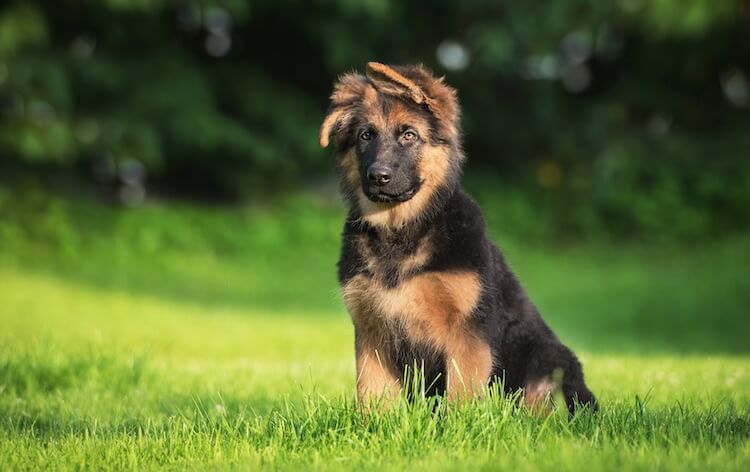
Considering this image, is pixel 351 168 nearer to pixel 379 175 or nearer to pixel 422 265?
pixel 379 175

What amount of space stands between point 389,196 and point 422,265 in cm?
44

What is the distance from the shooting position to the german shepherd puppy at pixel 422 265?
16.8 ft

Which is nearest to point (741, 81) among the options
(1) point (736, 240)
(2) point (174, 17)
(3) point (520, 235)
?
(1) point (736, 240)

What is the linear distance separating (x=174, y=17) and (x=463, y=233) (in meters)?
16.2

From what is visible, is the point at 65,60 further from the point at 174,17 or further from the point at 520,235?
the point at 520,235

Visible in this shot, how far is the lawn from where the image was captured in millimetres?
4629

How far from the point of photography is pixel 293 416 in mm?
5109

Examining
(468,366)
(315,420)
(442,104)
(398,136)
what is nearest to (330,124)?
(398,136)

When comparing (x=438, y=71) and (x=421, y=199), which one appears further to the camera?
(x=438, y=71)

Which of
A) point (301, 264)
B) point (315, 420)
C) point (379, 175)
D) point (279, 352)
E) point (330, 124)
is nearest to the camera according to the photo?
point (315, 420)

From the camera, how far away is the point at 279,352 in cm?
1170

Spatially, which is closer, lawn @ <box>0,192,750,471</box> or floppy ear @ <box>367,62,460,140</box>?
lawn @ <box>0,192,750,471</box>

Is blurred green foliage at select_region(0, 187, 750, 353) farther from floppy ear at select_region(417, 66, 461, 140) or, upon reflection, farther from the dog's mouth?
the dog's mouth

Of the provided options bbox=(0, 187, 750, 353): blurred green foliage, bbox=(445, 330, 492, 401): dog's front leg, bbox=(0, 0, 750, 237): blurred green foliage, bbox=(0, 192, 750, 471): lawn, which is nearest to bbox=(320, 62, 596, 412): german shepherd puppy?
bbox=(445, 330, 492, 401): dog's front leg
